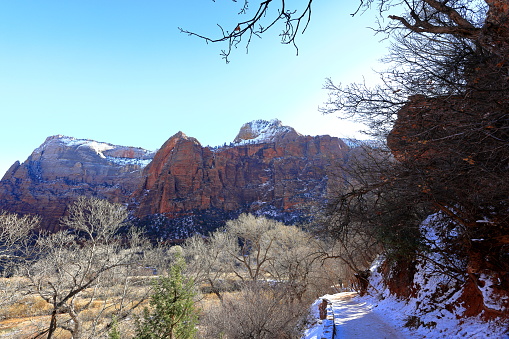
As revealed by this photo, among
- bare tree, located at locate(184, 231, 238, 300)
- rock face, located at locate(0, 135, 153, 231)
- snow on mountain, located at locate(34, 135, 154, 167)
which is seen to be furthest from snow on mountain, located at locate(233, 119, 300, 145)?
bare tree, located at locate(184, 231, 238, 300)

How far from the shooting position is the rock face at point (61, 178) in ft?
306

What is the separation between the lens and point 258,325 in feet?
35.0

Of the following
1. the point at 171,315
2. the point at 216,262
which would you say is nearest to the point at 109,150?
the point at 216,262

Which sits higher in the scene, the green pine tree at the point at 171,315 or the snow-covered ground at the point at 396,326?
the snow-covered ground at the point at 396,326

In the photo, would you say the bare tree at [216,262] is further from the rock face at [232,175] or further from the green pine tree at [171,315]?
the rock face at [232,175]

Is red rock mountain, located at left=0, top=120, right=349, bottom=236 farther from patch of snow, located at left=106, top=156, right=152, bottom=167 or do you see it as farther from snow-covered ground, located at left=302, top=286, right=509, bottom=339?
snow-covered ground, located at left=302, top=286, right=509, bottom=339

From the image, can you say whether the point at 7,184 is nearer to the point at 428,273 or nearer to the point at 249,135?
the point at 249,135

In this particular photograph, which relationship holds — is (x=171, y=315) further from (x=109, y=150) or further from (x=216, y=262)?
(x=109, y=150)

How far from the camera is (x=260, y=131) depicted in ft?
456

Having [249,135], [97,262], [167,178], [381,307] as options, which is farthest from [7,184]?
[381,307]

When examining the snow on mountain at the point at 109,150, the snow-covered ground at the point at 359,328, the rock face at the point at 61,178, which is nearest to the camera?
the snow-covered ground at the point at 359,328

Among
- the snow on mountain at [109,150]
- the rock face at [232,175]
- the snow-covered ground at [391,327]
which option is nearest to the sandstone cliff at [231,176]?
the rock face at [232,175]

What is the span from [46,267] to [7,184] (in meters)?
125

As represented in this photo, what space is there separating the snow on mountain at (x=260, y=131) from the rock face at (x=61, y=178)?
5565cm
